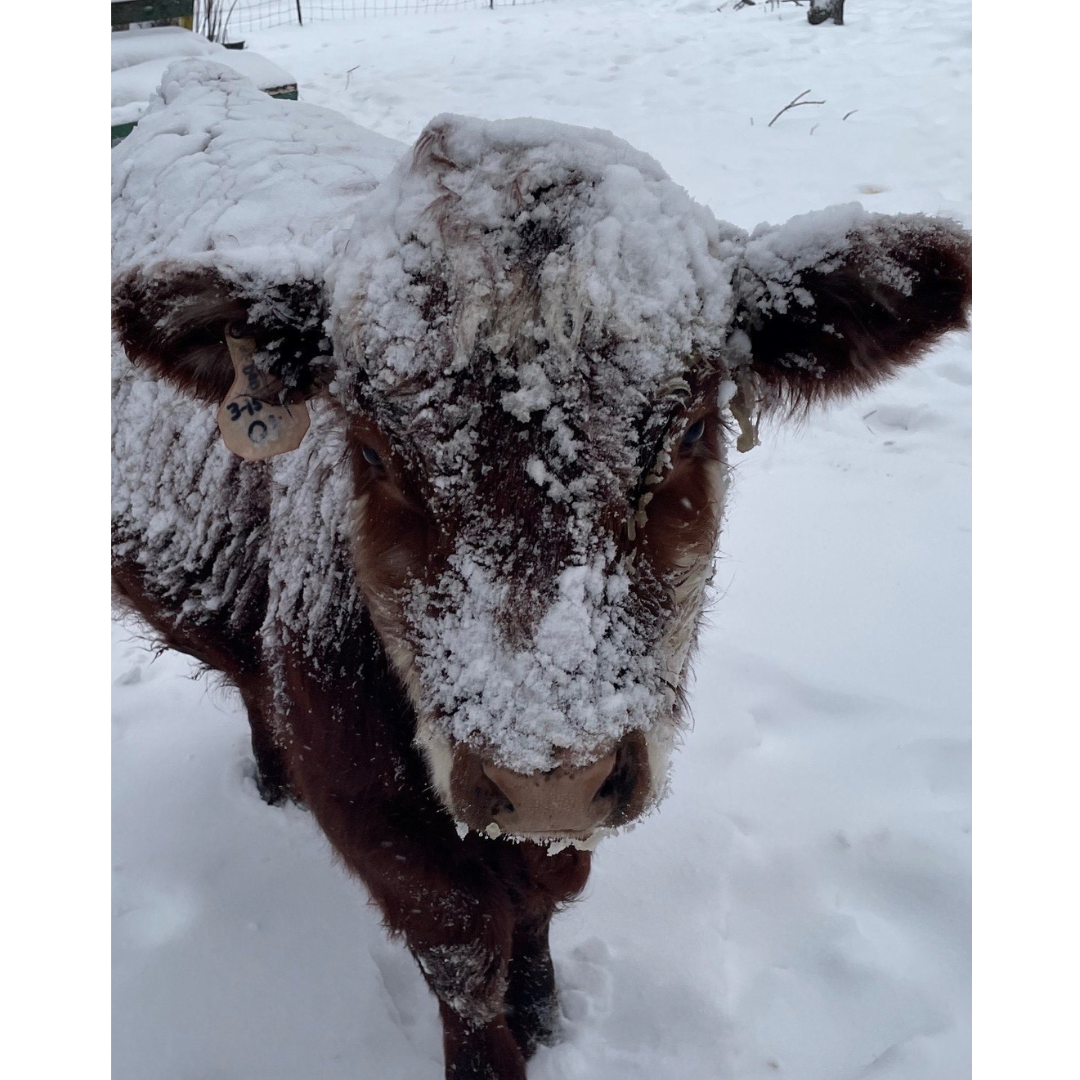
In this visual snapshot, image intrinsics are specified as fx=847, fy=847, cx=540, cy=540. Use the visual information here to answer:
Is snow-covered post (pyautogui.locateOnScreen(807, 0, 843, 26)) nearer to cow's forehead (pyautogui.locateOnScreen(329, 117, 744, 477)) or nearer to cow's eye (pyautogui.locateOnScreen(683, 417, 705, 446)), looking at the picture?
cow's forehead (pyautogui.locateOnScreen(329, 117, 744, 477))

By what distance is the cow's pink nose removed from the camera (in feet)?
4.23

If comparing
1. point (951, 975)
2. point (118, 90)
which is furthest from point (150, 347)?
point (118, 90)

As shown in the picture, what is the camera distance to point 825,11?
1007 centimetres

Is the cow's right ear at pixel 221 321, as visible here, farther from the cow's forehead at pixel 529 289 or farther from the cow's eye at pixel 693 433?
the cow's eye at pixel 693 433

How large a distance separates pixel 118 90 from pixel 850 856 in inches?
255

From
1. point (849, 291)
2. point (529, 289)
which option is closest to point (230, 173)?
point (529, 289)

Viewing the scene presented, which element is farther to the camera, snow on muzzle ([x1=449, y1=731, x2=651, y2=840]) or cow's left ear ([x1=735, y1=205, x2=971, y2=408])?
cow's left ear ([x1=735, y1=205, x2=971, y2=408])

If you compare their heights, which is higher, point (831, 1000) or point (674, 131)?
point (674, 131)

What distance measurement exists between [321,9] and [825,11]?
8.06 meters

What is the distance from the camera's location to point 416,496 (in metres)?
1.52

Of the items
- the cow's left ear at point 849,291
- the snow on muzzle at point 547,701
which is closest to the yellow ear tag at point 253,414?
the snow on muzzle at point 547,701

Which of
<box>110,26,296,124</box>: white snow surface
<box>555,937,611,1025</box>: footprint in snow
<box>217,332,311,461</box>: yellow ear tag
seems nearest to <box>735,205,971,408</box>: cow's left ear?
<box>217,332,311,461</box>: yellow ear tag

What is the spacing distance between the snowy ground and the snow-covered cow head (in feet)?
1.31
